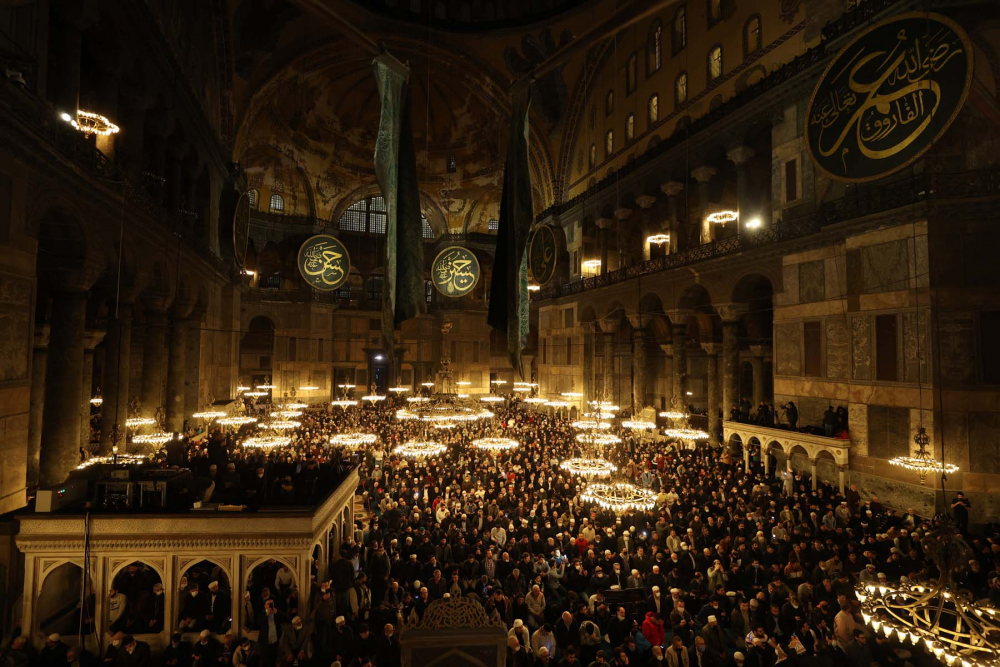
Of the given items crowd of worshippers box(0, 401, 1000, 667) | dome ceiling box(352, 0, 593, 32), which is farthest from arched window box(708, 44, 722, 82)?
crowd of worshippers box(0, 401, 1000, 667)

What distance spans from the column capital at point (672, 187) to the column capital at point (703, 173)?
36.8 inches

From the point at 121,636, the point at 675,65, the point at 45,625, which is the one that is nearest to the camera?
the point at 121,636

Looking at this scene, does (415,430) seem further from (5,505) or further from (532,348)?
(532,348)

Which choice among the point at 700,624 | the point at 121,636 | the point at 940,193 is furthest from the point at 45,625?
the point at 940,193

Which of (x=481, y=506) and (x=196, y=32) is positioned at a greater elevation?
(x=196, y=32)

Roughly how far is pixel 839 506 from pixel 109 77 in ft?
46.7

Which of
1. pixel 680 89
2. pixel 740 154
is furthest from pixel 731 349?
pixel 680 89

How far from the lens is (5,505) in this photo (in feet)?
20.0

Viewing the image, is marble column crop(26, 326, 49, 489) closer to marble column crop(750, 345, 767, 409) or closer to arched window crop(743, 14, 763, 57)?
arched window crop(743, 14, 763, 57)

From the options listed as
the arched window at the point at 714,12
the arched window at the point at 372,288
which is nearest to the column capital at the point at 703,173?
the arched window at the point at 714,12

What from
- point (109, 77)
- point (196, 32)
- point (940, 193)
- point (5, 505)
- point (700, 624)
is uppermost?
point (196, 32)

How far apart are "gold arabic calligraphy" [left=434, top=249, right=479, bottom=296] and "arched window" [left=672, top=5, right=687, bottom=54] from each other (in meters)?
9.39

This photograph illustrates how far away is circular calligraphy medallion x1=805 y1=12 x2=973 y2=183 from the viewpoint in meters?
6.42

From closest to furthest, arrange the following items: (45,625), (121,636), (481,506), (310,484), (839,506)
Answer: (121,636), (45,625), (310,484), (839,506), (481,506)
